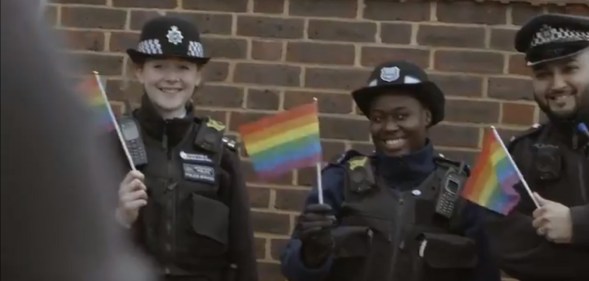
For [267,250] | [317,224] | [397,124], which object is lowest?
[267,250]

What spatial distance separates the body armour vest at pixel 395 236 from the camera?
380 centimetres

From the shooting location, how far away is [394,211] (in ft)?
12.6

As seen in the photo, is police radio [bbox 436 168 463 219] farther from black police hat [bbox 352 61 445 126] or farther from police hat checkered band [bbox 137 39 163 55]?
police hat checkered band [bbox 137 39 163 55]

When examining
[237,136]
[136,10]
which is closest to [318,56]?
[237,136]

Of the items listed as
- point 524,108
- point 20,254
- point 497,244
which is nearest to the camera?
point 20,254

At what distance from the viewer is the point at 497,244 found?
3730 mm

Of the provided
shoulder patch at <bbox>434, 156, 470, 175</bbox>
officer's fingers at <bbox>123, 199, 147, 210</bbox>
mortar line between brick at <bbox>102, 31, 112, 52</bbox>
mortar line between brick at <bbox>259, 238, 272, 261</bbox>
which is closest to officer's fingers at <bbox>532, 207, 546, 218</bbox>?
shoulder patch at <bbox>434, 156, 470, 175</bbox>

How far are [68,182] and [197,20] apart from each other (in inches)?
160

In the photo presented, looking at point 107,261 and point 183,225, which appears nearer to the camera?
point 107,261

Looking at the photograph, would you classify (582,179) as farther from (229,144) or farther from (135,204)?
(135,204)

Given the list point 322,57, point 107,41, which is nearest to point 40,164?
point 322,57

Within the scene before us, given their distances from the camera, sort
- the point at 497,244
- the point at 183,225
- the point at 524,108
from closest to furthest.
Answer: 1. the point at 497,244
2. the point at 183,225
3. the point at 524,108

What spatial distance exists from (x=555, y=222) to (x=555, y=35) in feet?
2.20

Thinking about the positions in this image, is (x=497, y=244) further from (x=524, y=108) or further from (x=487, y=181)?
(x=524, y=108)
